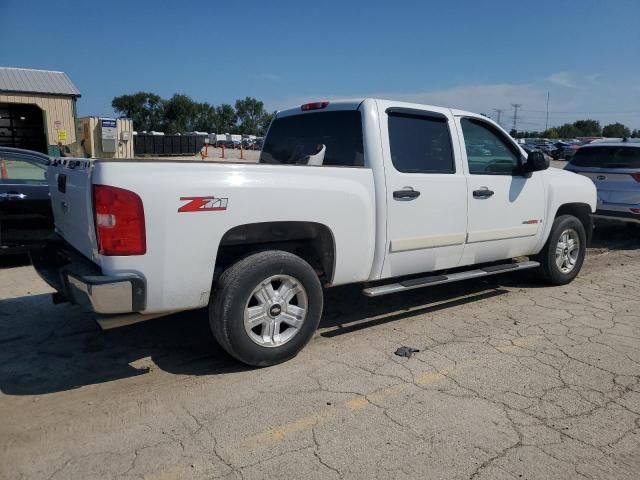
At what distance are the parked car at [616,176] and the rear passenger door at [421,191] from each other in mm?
5250

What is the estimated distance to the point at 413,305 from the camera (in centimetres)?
545

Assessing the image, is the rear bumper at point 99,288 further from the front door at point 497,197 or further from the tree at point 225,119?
the tree at point 225,119

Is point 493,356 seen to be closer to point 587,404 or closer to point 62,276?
point 587,404

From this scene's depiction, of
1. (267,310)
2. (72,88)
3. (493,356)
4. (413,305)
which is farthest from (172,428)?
(72,88)

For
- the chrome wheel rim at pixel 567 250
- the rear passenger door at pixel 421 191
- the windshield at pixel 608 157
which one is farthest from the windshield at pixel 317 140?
the windshield at pixel 608 157

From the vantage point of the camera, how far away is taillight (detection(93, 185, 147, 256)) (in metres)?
3.10

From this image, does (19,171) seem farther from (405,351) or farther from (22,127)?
(22,127)

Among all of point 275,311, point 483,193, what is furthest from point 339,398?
point 483,193

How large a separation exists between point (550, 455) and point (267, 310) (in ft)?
6.59

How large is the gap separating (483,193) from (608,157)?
566 centimetres

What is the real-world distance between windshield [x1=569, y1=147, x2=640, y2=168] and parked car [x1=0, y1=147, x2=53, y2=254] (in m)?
8.94

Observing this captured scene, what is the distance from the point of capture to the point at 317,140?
484 centimetres

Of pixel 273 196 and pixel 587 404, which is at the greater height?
pixel 273 196

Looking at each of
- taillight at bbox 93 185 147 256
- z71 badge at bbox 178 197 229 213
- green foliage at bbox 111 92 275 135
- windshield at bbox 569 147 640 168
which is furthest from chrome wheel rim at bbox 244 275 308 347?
green foliage at bbox 111 92 275 135
